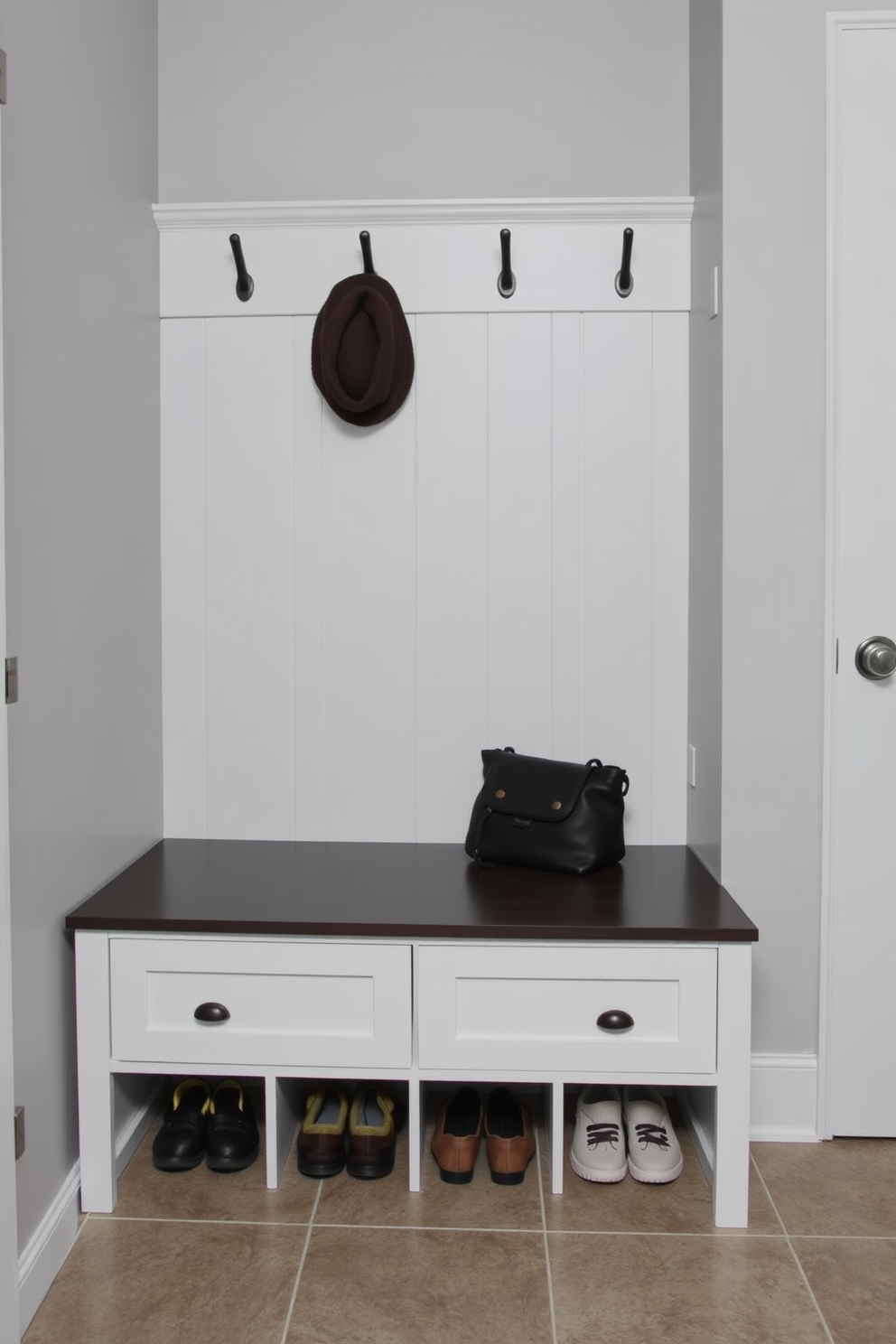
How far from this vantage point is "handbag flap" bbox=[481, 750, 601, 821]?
2.03m

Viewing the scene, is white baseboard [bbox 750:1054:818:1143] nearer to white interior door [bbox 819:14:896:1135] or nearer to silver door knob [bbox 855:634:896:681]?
Result: white interior door [bbox 819:14:896:1135]

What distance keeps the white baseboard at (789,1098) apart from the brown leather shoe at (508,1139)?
17.6 inches

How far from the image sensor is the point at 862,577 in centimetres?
202

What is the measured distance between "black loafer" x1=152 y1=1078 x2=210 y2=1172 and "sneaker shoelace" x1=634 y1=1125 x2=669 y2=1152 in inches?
31.0

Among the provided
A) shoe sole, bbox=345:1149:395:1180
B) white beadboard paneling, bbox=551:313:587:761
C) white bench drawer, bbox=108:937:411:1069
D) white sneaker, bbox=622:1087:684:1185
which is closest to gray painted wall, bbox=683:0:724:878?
white beadboard paneling, bbox=551:313:587:761

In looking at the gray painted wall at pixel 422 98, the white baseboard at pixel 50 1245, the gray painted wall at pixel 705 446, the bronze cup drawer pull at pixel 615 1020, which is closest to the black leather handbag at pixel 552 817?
the gray painted wall at pixel 705 446

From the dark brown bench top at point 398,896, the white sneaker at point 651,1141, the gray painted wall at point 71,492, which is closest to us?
the gray painted wall at point 71,492

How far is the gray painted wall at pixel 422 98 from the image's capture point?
7.37 feet

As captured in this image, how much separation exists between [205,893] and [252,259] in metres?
1.28

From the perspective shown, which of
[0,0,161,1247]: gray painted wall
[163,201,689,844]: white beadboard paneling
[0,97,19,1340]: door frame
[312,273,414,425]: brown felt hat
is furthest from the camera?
[163,201,689,844]: white beadboard paneling

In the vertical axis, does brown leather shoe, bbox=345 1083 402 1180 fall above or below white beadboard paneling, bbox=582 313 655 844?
below

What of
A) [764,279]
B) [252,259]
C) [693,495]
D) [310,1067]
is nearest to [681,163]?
[764,279]

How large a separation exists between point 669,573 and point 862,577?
393 millimetres

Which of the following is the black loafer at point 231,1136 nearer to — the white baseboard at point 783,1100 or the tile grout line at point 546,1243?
the tile grout line at point 546,1243
